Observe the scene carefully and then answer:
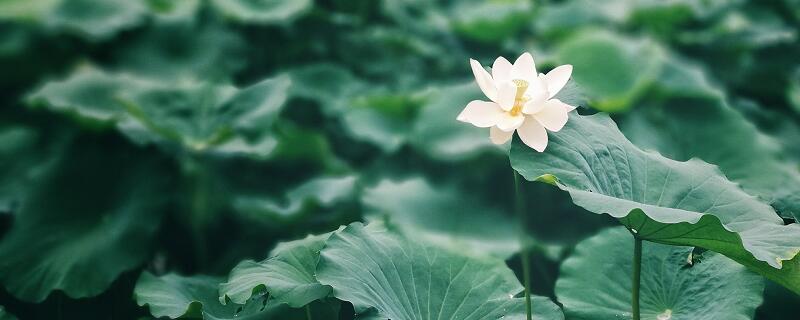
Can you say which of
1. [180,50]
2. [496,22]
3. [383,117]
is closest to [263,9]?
[180,50]

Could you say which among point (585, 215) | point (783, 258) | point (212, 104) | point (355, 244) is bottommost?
point (585, 215)

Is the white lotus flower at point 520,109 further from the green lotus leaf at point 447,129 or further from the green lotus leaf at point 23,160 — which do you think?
the green lotus leaf at point 23,160

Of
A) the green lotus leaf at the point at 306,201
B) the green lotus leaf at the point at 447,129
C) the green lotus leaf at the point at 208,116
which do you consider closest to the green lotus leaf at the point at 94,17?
the green lotus leaf at the point at 208,116

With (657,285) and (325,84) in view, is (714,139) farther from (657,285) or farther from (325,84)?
(325,84)

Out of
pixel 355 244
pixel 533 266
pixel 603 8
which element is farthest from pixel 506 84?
pixel 603 8

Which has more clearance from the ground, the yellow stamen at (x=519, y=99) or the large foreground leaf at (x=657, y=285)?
the yellow stamen at (x=519, y=99)

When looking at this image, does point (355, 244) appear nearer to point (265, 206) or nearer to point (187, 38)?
point (265, 206)
